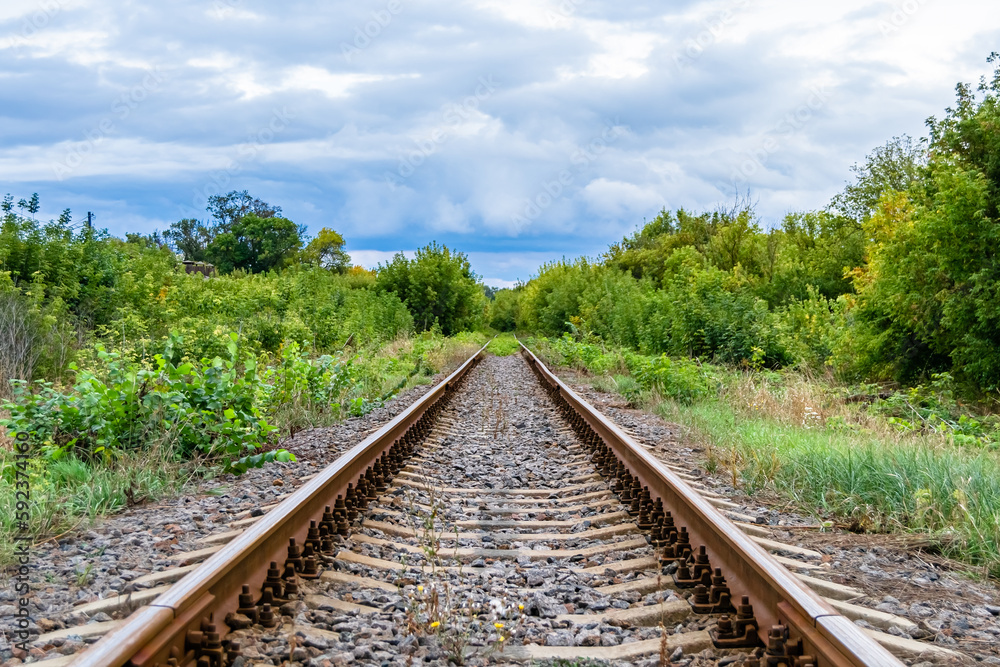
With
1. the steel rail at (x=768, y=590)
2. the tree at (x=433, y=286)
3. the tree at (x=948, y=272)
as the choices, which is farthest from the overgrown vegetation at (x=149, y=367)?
the tree at (x=433, y=286)

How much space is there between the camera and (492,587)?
366 centimetres

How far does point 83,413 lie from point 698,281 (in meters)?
14.2

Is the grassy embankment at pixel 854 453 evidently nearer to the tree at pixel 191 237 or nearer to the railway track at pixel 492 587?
the railway track at pixel 492 587

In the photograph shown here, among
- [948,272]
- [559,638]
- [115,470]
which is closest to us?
[559,638]

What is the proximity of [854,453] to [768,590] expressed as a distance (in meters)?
3.18

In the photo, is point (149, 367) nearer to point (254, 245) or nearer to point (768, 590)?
point (768, 590)

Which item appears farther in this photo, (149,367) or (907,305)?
(907,305)

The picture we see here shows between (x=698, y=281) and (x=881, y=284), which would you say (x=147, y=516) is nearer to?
(x=881, y=284)

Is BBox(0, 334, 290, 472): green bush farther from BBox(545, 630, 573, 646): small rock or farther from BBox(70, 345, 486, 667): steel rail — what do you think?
BBox(545, 630, 573, 646): small rock

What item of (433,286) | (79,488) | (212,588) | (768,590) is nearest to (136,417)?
(79,488)

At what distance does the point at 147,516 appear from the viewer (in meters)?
4.66

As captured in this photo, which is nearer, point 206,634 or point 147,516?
point 206,634

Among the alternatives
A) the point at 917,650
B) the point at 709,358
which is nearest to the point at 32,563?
the point at 917,650

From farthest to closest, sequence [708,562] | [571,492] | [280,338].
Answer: [280,338]
[571,492]
[708,562]
